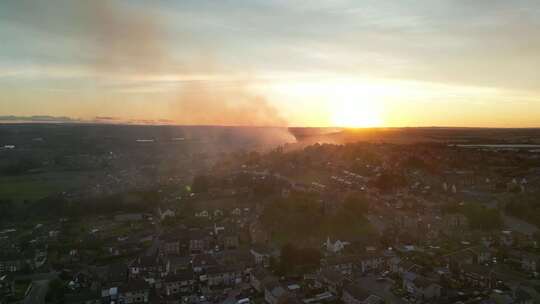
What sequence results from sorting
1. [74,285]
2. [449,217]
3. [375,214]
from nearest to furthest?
[74,285]
[449,217]
[375,214]

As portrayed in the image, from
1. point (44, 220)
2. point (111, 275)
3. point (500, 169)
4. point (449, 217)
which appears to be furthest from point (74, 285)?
point (500, 169)

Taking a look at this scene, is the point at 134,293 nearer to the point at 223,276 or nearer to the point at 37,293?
the point at 223,276

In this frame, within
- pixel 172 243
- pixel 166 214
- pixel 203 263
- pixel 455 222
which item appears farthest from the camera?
pixel 166 214

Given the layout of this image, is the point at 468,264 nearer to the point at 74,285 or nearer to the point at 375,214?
the point at 375,214

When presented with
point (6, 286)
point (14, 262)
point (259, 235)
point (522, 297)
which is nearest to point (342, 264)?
point (259, 235)

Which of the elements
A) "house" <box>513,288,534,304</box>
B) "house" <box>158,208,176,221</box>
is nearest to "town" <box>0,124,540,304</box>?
"house" <box>513,288,534,304</box>

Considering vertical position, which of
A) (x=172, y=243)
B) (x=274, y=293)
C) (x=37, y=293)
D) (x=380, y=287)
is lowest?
(x=37, y=293)

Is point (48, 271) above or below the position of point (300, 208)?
below
